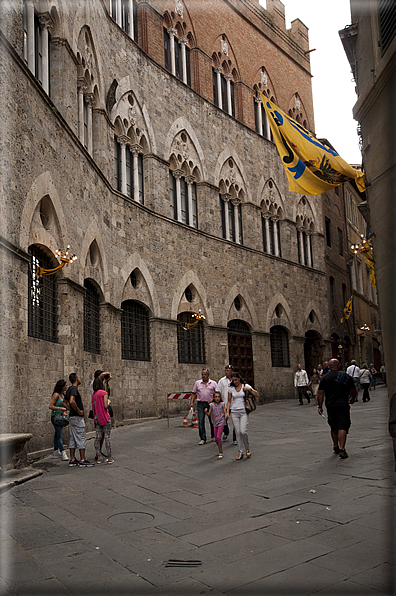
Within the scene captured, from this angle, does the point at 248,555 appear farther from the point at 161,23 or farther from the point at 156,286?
the point at 161,23

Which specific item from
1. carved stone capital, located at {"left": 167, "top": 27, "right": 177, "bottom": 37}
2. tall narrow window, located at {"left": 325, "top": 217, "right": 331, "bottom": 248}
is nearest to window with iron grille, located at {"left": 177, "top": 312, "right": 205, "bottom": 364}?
carved stone capital, located at {"left": 167, "top": 27, "right": 177, "bottom": 37}

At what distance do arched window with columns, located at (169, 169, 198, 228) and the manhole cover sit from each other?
14423mm

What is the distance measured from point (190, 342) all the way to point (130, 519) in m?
13.5

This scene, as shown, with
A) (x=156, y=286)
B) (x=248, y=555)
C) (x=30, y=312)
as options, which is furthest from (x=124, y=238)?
(x=248, y=555)

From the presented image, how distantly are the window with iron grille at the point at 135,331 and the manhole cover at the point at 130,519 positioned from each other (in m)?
10.3

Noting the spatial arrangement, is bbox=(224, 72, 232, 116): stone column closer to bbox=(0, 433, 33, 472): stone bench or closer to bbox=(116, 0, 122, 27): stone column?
bbox=(116, 0, 122, 27): stone column

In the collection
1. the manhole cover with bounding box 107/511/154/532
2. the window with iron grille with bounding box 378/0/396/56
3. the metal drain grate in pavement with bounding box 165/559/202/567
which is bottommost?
the manhole cover with bounding box 107/511/154/532

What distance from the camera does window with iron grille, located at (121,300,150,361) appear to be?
16297 mm

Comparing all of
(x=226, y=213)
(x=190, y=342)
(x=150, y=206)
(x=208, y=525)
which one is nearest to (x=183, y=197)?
(x=150, y=206)

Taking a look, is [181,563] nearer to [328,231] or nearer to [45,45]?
[45,45]

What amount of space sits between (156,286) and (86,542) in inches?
518

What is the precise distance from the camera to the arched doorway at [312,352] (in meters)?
27.1

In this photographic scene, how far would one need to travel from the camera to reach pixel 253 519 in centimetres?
541

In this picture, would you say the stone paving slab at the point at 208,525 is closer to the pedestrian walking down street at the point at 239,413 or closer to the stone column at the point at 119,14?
the pedestrian walking down street at the point at 239,413
